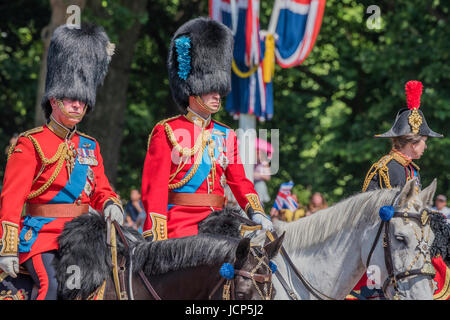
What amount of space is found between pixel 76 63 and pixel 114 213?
1067 mm

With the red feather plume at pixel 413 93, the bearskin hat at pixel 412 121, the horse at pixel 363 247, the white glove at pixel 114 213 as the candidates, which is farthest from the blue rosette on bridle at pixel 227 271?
the red feather plume at pixel 413 93

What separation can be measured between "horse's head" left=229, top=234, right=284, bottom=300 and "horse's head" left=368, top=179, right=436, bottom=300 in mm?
942

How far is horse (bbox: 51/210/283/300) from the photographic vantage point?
168 inches

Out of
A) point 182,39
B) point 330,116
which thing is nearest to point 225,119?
point 330,116

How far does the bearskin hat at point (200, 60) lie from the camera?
596 cm

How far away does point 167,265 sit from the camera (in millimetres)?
4418

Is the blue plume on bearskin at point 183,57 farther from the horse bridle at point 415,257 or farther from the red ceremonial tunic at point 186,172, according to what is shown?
the horse bridle at point 415,257

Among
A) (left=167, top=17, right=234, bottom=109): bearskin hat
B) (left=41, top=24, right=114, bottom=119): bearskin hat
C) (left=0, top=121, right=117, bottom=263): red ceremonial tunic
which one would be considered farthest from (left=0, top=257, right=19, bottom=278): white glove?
(left=167, top=17, right=234, bottom=109): bearskin hat

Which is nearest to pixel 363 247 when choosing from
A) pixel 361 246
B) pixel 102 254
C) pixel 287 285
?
pixel 361 246

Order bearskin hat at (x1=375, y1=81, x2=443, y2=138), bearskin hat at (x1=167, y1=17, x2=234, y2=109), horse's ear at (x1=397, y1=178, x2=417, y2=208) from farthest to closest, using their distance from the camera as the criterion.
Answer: bearskin hat at (x1=375, y1=81, x2=443, y2=138), bearskin hat at (x1=167, y1=17, x2=234, y2=109), horse's ear at (x1=397, y1=178, x2=417, y2=208)

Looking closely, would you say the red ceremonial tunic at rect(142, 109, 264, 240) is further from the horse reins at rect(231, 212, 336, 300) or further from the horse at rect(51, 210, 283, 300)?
the horse at rect(51, 210, 283, 300)

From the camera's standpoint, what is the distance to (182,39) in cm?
608

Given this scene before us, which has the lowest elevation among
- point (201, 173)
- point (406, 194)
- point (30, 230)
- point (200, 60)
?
point (30, 230)

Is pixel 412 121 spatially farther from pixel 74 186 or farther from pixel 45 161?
pixel 45 161
